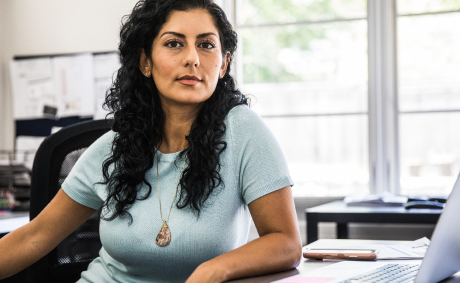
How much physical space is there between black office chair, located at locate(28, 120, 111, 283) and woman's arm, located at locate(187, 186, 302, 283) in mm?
547

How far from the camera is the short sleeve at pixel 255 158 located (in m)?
1.07

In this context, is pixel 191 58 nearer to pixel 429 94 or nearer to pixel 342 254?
pixel 342 254

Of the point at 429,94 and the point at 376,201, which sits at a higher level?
the point at 429,94

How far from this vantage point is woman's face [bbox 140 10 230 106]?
1.20 metres

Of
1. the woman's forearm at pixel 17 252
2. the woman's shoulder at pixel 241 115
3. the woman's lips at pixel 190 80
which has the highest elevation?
the woman's lips at pixel 190 80

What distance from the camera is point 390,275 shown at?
812mm

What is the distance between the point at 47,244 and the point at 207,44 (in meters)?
0.63

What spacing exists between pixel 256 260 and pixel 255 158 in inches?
10.6

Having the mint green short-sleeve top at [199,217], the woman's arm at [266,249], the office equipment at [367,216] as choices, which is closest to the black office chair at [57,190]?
the mint green short-sleeve top at [199,217]

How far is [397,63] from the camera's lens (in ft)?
9.07

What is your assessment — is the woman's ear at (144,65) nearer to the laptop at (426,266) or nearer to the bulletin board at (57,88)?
the laptop at (426,266)

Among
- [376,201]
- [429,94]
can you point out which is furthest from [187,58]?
[429,94]

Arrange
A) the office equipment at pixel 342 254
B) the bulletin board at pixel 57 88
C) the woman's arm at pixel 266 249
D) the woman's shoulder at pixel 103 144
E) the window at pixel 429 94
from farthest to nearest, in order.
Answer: the bulletin board at pixel 57 88, the window at pixel 429 94, the woman's shoulder at pixel 103 144, the office equipment at pixel 342 254, the woman's arm at pixel 266 249

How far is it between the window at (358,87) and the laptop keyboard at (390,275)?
196cm
